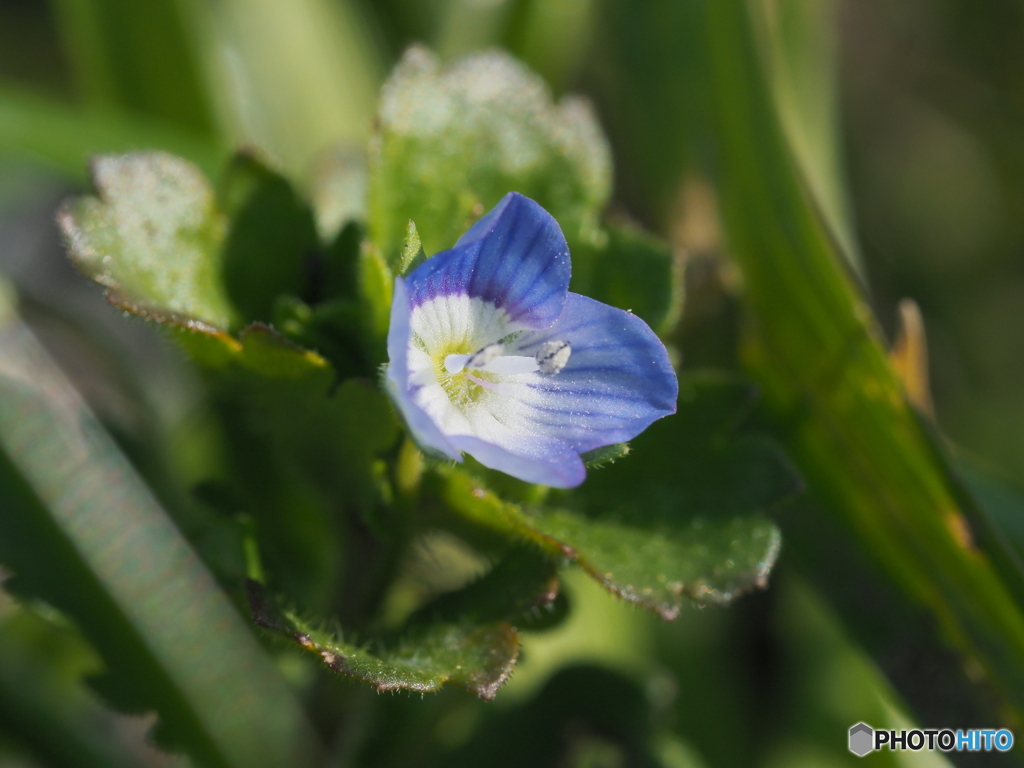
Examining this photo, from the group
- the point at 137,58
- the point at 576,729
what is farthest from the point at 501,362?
the point at 137,58

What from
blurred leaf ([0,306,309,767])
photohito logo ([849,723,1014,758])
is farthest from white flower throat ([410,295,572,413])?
photohito logo ([849,723,1014,758])

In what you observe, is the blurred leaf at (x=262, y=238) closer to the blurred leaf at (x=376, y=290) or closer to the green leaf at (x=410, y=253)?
the blurred leaf at (x=376, y=290)

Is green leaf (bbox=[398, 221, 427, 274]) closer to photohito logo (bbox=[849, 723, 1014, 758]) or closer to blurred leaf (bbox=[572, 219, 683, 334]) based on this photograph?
blurred leaf (bbox=[572, 219, 683, 334])

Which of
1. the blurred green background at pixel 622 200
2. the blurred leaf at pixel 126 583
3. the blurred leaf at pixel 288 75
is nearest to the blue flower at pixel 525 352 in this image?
the blurred leaf at pixel 126 583

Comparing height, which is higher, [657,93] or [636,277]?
[636,277]

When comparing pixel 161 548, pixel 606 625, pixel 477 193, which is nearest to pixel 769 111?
pixel 477 193

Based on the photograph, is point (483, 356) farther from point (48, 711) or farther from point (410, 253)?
point (48, 711)
